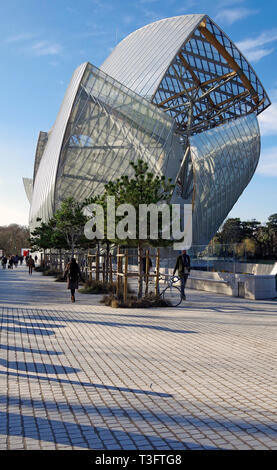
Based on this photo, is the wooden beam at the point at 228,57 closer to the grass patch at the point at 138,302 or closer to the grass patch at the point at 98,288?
the grass patch at the point at 98,288

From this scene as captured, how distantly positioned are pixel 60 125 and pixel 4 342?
3614cm

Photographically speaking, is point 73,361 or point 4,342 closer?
point 73,361

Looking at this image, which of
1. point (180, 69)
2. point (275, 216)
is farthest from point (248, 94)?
point (275, 216)

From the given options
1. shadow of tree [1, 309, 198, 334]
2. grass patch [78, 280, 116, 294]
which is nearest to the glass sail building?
grass patch [78, 280, 116, 294]

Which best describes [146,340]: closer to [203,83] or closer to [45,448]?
[45,448]

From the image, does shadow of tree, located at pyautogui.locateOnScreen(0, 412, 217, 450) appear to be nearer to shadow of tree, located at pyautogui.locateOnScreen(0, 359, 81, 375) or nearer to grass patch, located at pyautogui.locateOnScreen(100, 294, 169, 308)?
shadow of tree, located at pyautogui.locateOnScreen(0, 359, 81, 375)

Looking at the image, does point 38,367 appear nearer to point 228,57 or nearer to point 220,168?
point 220,168

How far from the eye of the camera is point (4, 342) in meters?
8.72

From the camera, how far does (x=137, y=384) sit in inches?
234

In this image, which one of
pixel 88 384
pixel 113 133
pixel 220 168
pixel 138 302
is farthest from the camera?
pixel 220 168

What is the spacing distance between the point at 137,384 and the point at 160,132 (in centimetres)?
3561

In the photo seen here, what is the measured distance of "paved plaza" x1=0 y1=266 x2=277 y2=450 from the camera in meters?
4.25

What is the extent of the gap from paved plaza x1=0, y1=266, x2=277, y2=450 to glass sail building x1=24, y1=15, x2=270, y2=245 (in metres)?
29.9

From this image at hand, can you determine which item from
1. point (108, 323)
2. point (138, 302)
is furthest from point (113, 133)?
point (108, 323)
